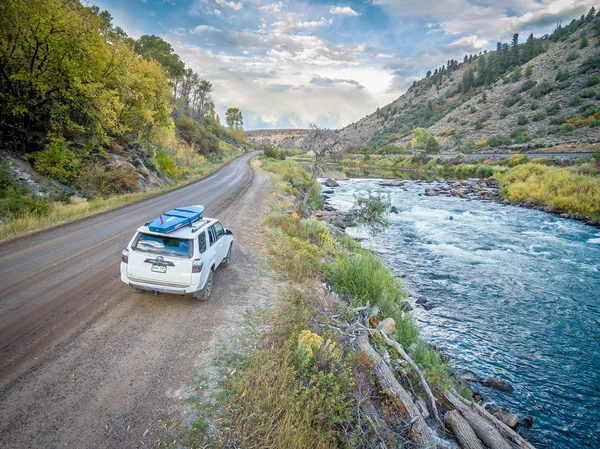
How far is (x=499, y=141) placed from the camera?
61.9 m

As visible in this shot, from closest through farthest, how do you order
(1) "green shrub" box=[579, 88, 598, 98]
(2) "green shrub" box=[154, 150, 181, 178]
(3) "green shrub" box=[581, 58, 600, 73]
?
(2) "green shrub" box=[154, 150, 181, 178] < (1) "green shrub" box=[579, 88, 598, 98] < (3) "green shrub" box=[581, 58, 600, 73]

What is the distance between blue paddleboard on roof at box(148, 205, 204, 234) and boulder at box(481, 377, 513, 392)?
27.8ft

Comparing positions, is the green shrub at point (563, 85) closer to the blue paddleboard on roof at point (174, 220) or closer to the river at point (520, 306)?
the river at point (520, 306)

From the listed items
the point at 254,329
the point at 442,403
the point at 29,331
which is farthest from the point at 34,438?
the point at 442,403

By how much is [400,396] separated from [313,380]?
1.59 metres

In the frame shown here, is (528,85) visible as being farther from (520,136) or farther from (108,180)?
(108,180)

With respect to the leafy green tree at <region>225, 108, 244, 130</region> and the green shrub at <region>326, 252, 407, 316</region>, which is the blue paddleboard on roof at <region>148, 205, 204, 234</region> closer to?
the green shrub at <region>326, 252, 407, 316</region>

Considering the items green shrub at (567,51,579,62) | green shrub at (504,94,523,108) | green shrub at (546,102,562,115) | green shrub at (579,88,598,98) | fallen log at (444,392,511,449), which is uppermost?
green shrub at (567,51,579,62)

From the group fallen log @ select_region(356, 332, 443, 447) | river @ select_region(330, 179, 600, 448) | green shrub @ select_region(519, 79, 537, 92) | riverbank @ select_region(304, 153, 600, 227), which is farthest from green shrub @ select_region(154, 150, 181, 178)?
green shrub @ select_region(519, 79, 537, 92)

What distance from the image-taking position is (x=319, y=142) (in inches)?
704

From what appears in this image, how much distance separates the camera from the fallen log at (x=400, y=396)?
4477mm

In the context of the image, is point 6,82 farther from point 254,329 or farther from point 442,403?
point 442,403

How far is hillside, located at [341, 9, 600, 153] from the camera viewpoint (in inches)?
2242

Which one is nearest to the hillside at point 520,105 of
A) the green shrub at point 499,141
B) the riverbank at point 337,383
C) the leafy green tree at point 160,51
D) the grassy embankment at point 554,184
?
the green shrub at point 499,141
